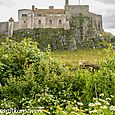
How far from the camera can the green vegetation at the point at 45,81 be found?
37.1 feet

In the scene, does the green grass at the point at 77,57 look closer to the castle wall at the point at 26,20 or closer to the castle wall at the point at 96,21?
the castle wall at the point at 26,20

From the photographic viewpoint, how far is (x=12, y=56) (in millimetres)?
13922

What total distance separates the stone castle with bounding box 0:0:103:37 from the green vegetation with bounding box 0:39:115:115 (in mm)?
91904

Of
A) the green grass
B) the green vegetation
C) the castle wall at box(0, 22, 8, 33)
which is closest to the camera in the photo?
the green vegetation

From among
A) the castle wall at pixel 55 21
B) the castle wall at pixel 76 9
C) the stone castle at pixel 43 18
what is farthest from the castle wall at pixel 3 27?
the castle wall at pixel 76 9

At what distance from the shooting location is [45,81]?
41.4 ft

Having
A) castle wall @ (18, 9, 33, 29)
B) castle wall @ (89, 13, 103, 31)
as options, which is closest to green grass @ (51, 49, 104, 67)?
castle wall @ (18, 9, 33, 29)

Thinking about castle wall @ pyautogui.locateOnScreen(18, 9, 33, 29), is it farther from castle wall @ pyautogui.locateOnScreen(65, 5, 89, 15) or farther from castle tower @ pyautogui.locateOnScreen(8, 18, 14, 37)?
castle wall @ pyautogui.locateOnScreen(65, 5, 89, 15)

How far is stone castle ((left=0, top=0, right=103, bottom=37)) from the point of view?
347 feet

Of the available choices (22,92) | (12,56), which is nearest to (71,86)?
(22,92)

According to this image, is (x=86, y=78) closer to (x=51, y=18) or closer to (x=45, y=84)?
(x=45, y=84)

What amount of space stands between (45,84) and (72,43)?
9352 centimetres

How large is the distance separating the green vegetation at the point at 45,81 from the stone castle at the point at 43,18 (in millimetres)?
91904

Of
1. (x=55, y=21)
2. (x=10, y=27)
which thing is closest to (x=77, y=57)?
(x=55, y=21)
